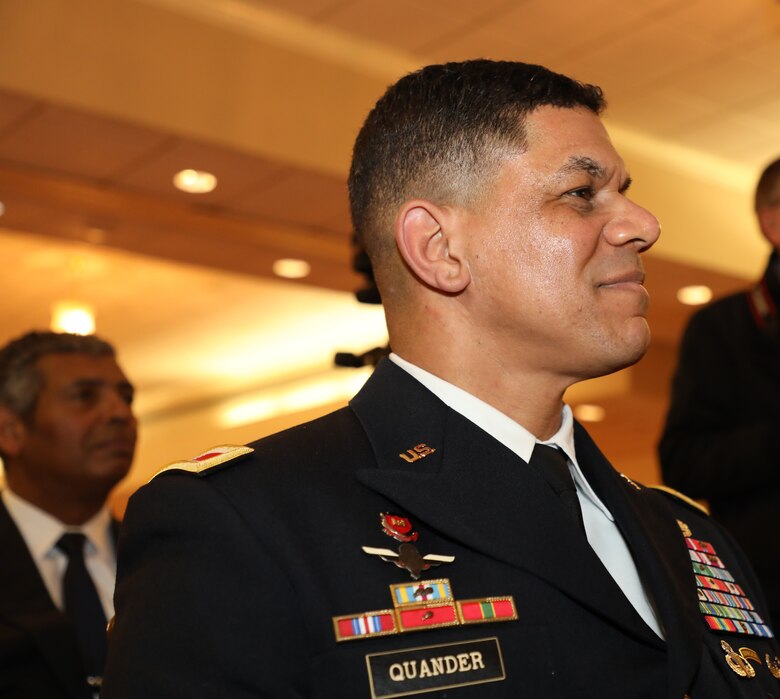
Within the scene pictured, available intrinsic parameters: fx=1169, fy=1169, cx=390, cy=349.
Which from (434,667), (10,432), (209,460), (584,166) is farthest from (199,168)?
(434,667)

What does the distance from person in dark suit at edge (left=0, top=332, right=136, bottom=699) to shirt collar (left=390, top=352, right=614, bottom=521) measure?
1.16 m

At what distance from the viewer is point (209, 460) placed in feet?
4.28

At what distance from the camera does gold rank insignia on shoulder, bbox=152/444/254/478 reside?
4.20 feet

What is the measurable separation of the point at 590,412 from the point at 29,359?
7.26 metres

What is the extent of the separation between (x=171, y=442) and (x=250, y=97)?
7.95m

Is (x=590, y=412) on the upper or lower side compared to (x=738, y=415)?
upper

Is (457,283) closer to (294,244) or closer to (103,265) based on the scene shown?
(294,244)

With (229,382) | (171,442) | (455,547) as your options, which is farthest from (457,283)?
(171,442)

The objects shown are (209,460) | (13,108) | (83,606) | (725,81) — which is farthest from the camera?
(725,81)

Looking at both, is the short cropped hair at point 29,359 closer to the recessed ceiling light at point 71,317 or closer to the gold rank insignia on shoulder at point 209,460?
the gold rank insignia on shoulder at point 209,460

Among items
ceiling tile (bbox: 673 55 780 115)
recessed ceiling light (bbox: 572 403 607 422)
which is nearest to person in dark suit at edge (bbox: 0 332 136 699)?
ceiling tile (bbox: 673 55 780 115)

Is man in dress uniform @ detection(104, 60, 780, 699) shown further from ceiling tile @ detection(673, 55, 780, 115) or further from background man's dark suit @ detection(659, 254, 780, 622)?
ceiling tile @ detection(673, 55, 780, 115)

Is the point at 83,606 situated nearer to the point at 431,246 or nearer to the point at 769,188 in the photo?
the point at 431,246

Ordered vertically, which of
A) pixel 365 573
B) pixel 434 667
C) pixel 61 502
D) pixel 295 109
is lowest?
pixel 434 667
